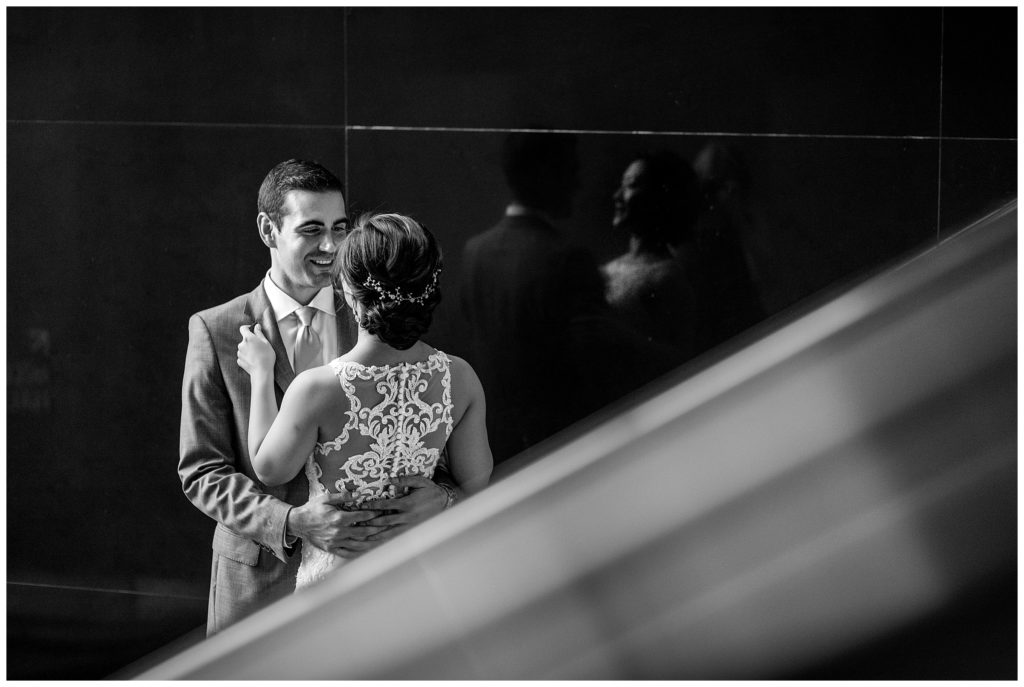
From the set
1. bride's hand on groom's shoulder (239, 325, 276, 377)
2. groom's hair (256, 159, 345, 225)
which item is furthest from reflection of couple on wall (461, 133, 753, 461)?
bride's hand on groom's shoulder (239, 325, 276, 377)

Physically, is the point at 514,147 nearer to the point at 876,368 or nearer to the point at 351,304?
the point at 351,304

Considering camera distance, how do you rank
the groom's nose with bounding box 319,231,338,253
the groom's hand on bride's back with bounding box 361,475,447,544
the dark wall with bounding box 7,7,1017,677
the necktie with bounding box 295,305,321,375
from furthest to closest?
1. the dark wall with bounding box 7,7,1017,677
2. the groom's nose with bounding box 319,231,338,253
3. the necktie with bounding box 295,305,321,375
4. the groom's hand on bride's back with bounding box 361,475,447,544

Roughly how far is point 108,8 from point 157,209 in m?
0.67

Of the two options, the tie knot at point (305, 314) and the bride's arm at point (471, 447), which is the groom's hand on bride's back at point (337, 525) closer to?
the bride's arm at point (471, 447)

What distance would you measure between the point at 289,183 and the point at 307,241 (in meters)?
0.20

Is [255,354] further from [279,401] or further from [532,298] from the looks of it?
[532,298]

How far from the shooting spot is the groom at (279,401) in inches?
86.6

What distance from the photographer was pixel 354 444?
82.9 inches

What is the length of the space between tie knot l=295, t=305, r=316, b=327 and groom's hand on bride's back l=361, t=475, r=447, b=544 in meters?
0.61

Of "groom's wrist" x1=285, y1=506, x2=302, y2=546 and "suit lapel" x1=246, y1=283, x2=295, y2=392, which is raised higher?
"suit lapel" x1=246, y1=283, x2=295, y2=392

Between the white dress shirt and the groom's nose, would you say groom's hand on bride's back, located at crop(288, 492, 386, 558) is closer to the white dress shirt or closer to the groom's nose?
the white dress shirt

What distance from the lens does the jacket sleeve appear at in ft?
7.73

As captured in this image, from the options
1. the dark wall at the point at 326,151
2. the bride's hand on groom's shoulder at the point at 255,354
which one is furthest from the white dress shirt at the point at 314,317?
the dark wall at the point at 326,151

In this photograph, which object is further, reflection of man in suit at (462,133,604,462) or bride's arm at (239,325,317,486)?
reflection of man in suit at (462,133,604,462)
